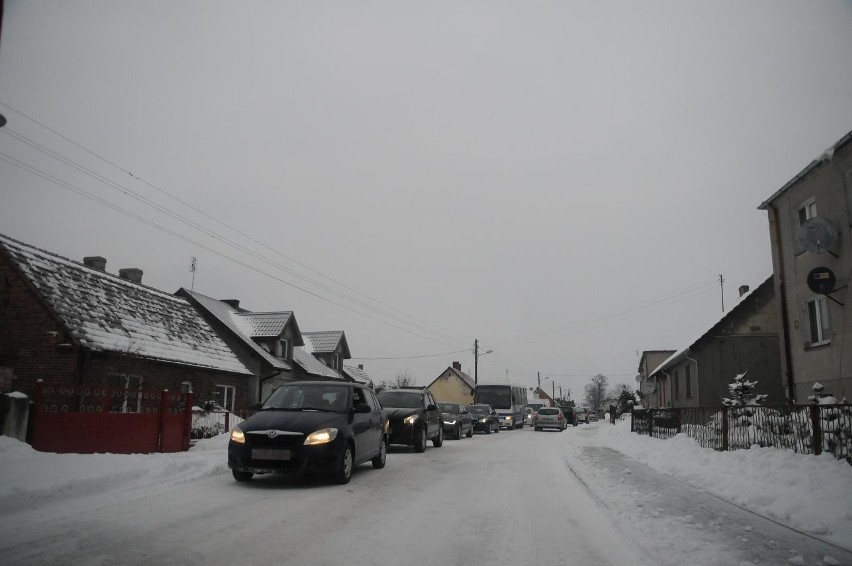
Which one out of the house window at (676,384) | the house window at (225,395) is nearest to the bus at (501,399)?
the house window at (676,384)

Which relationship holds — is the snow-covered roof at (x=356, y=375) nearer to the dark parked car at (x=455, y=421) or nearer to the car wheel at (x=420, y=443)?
the dark parked car at (x=455, y=421)

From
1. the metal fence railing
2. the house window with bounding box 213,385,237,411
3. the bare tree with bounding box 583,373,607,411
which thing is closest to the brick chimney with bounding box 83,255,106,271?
the house window with bounding box 213,385,237,411

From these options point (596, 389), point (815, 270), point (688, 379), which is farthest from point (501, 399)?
point (596, 389)

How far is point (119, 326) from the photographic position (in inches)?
810

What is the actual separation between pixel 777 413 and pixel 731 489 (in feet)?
8.69

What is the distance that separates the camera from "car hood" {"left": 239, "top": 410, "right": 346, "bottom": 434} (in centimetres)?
922

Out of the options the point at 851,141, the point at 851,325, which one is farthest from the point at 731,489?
the point at 851,141

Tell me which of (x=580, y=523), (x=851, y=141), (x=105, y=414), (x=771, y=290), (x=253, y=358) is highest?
(x=851, y=141)

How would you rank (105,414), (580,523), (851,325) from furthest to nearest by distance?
(851,325)
(105,414)
(580,523)

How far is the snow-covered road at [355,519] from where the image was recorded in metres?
5.35

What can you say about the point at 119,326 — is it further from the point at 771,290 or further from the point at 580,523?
the point at 771,290

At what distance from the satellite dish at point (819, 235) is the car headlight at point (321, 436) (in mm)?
13063

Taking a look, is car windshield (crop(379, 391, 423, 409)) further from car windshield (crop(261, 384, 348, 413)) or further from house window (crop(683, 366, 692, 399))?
house window (crop(683, 366, 692, 399))

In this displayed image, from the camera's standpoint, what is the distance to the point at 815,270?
50.2ft
